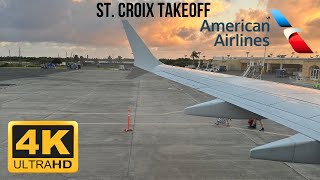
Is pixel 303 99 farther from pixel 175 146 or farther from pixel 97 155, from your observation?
pixel 97 155

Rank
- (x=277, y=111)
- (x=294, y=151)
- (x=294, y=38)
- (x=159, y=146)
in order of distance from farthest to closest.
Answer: (x=294, y=38) < (x=159, y=146) < (x=277, y=111) < (x=294, y=151)

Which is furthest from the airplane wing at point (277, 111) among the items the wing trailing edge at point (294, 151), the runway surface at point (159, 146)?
the runway surface at point (159, 146)

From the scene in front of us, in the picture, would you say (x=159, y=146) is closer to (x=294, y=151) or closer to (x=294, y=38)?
(x=294, y=151)

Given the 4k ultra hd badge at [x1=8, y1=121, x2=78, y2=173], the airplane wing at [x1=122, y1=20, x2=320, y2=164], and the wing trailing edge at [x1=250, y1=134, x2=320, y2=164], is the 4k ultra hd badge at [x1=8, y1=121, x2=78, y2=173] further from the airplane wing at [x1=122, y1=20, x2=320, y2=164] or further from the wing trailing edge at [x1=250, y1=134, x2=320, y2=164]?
the wing trailing edge at [x1=250, y1=134, x2=320, y2=164]

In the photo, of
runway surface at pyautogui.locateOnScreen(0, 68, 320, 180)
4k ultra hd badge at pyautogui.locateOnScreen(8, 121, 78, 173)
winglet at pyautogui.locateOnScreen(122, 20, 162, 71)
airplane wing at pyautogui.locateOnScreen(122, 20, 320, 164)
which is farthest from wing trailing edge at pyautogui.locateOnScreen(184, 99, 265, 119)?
winglet at pyautogui.locateOnScreen(122, 20, 162, 71)

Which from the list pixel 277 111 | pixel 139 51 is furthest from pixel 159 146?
pixel 277 111

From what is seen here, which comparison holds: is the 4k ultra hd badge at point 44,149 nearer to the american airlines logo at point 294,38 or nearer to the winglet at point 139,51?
the winglet at point 139,51

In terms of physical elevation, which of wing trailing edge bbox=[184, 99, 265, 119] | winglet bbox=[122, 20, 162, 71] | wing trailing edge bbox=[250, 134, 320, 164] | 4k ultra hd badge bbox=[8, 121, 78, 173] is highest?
winglet bbox=[122, 20, 162, 71]

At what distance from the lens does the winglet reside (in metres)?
12.3

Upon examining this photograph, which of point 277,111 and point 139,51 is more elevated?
point 139,51

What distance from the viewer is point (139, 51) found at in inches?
508

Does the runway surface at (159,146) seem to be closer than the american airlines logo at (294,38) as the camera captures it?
Yes

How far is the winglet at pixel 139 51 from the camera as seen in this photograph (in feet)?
40.2

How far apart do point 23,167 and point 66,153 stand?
1.73 metres
